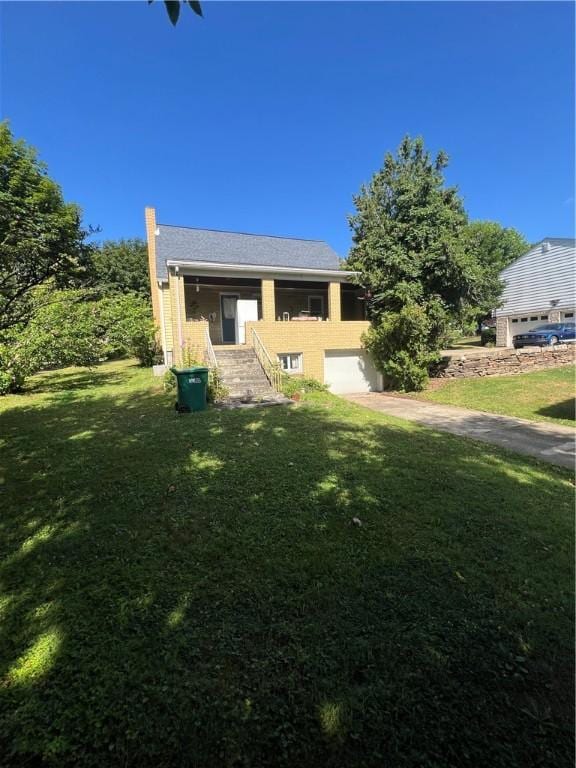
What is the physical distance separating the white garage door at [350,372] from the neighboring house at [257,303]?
43mm

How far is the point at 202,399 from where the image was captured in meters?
8.81

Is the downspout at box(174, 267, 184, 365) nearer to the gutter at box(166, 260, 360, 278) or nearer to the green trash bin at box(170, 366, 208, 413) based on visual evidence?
the gutter at box(166, 260, 360, 278)

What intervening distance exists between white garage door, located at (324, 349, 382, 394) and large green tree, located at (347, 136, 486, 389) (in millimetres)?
806

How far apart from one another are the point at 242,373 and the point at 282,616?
1009 cm

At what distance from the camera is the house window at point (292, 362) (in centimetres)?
1501

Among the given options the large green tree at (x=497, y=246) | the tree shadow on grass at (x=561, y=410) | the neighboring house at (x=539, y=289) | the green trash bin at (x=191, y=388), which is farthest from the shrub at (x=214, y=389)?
the neighboring house at (x=539, y=289)

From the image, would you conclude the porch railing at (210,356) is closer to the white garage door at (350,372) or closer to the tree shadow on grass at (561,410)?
the white garage door at (350,372)

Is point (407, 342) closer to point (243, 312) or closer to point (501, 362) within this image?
point (501, 362)

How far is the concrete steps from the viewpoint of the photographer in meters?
11.0

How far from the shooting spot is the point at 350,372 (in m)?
16.3

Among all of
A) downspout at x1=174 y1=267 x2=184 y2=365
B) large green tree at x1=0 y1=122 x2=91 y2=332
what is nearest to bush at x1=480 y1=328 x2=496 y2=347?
downspout at x1=174 y1=267 x2=184 y2=365

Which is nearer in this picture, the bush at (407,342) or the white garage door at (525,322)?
the bush at (407,342)

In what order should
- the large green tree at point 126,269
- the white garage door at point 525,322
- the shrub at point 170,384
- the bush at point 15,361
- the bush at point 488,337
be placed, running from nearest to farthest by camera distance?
1. the bush at point 15,361
2. the shrub at point 170,384
3. the white garage door at point 525,322
4. the large green tree at point 126,269
5. the bush at point 488,337

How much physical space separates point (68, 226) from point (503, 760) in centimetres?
1810
